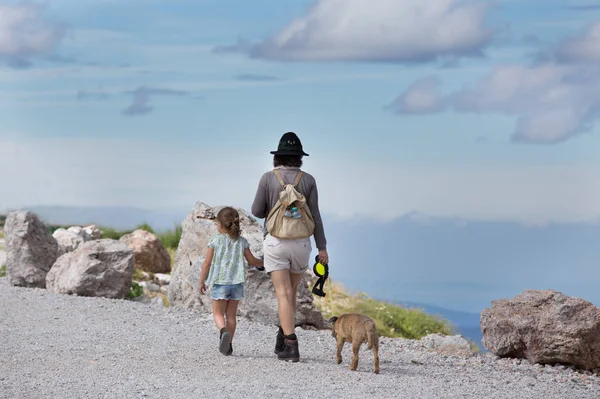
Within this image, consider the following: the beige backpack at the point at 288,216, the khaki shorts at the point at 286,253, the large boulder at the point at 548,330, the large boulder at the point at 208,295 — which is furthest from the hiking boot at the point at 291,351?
the large boulder at the point at 548,330

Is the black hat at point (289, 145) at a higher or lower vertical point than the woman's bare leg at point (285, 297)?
higher

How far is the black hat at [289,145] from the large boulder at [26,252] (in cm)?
750

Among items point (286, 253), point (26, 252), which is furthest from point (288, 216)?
point (26, 252)

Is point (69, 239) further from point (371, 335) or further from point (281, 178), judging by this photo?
point (371, 335)

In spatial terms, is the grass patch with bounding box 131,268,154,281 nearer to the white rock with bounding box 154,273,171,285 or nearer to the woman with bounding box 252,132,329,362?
the white rock with bounding box 154,273,171,285

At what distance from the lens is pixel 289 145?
8.66m

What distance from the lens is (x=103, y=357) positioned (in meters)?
9.24

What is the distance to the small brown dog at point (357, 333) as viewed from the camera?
26.5ft

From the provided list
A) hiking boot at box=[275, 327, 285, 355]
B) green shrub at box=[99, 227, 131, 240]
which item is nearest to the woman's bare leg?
hiking boot at box=[275, 327, 285, 355]

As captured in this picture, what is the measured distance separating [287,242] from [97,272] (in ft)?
18.7

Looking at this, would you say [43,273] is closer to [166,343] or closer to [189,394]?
[166,343]

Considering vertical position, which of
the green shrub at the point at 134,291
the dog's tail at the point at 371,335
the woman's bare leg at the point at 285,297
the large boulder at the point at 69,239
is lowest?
the dog's tail at the point at 371,335

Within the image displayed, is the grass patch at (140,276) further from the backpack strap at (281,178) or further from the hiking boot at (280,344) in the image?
Answer: the backpack strap at (281,178)

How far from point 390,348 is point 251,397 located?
330 centimetres
